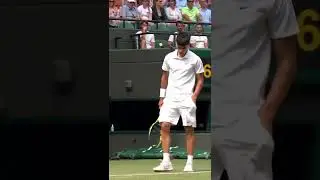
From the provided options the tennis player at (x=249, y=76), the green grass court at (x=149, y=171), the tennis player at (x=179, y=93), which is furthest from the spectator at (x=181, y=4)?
the tennis player at (x=249, y=76)

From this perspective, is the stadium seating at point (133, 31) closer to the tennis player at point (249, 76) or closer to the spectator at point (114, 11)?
the spectator at point (114, 11)

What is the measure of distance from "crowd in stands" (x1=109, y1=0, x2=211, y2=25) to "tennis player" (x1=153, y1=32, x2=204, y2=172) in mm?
3774

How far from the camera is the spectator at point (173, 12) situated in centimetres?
1323

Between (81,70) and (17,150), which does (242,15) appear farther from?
(17,150)

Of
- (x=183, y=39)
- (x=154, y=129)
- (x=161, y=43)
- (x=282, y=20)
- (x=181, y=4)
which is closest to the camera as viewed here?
(x=282, y=20)

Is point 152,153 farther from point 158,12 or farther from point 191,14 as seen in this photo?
point 191,14

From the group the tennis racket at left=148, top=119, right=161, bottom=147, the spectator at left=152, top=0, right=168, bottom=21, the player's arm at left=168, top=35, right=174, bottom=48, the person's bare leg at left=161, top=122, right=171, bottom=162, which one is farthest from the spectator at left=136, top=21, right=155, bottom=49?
the person's bare leg at left=161, top=122, right=171, bottom=162

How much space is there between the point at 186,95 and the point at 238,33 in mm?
5169

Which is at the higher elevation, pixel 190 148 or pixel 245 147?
pixel 245 147

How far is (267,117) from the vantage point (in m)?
4.04

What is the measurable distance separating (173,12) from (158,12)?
0.30 meters

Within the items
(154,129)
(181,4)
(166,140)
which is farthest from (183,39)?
(181,4)

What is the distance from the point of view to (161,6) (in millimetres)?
13273

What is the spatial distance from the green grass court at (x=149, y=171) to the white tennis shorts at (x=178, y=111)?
1.94ft
